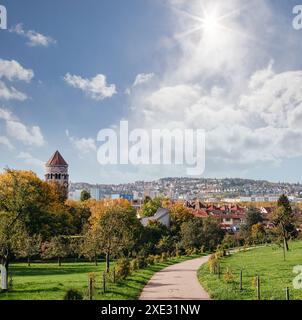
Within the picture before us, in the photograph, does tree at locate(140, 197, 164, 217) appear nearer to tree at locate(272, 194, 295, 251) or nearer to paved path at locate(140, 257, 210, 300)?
tree at locate(272, 194, 295, 251)

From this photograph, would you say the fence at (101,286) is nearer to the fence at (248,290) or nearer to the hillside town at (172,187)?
the fence at (248,290)

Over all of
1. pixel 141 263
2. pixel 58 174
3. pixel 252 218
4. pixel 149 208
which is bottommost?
pixel 141 263

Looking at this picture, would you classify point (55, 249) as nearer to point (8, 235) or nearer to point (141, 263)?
point (141, 263)

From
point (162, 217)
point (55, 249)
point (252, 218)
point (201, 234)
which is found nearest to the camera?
point (55, 249)

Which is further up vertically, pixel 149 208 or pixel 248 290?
pixel 149 208

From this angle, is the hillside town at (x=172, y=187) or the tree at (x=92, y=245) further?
the tree at (x=92, y=245)

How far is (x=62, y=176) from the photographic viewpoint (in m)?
44.0

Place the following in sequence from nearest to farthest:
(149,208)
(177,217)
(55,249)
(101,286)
→ 1. (101,286)
2. (55,249)
3. (177,217)
4. (149,208)

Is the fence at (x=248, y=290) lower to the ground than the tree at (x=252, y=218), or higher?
lower

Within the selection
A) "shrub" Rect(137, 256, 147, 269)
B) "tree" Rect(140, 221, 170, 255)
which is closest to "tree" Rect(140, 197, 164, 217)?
"tree" Rect(140, 221, 170, 255)

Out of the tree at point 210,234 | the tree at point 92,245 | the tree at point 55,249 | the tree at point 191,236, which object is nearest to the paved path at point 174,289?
the tree at point 92,245

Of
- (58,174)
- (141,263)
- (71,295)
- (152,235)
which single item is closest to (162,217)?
(152,235)
